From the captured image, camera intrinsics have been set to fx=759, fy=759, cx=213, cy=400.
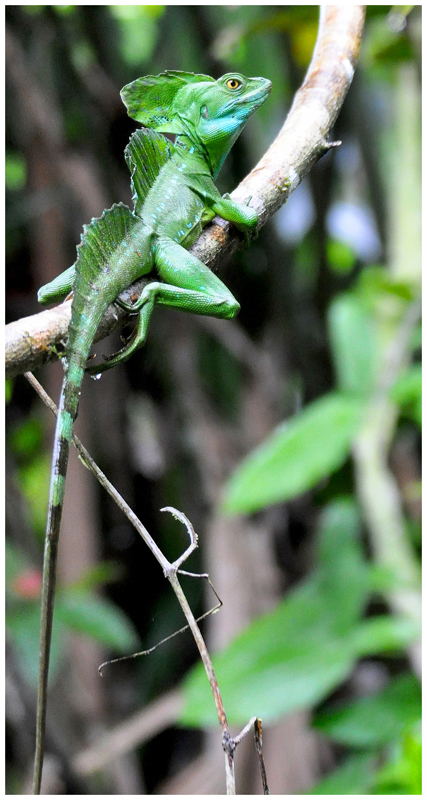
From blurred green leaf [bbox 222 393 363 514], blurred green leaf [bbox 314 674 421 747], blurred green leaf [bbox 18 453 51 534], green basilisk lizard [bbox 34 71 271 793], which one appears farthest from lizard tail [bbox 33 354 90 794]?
blurred green leaf [bbox 18 453 51 534]

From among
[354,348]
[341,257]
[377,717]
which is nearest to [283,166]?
[354,348]

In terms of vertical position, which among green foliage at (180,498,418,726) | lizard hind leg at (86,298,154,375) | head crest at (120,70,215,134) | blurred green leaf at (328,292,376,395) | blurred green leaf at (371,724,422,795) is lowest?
blurred green leaf at (371,724,422,795)

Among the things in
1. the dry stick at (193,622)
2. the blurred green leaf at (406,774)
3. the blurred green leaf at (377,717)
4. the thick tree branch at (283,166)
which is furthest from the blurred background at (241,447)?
the dry stick at (193,622)

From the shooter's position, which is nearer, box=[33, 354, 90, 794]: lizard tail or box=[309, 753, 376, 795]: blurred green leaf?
box=[33, 354, 90, 794]: lizard tail

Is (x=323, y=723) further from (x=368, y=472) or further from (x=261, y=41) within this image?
(x=261, y=41)

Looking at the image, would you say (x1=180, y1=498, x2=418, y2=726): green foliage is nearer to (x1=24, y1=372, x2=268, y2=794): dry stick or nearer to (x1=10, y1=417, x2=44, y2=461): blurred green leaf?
(x1=10, y1=417, x2=44, y2=461): blurred green leaf

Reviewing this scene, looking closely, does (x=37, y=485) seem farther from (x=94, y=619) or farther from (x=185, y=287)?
(x=185, y=287)

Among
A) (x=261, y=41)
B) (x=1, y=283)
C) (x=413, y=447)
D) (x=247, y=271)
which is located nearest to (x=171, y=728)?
(x=413, y=447)
